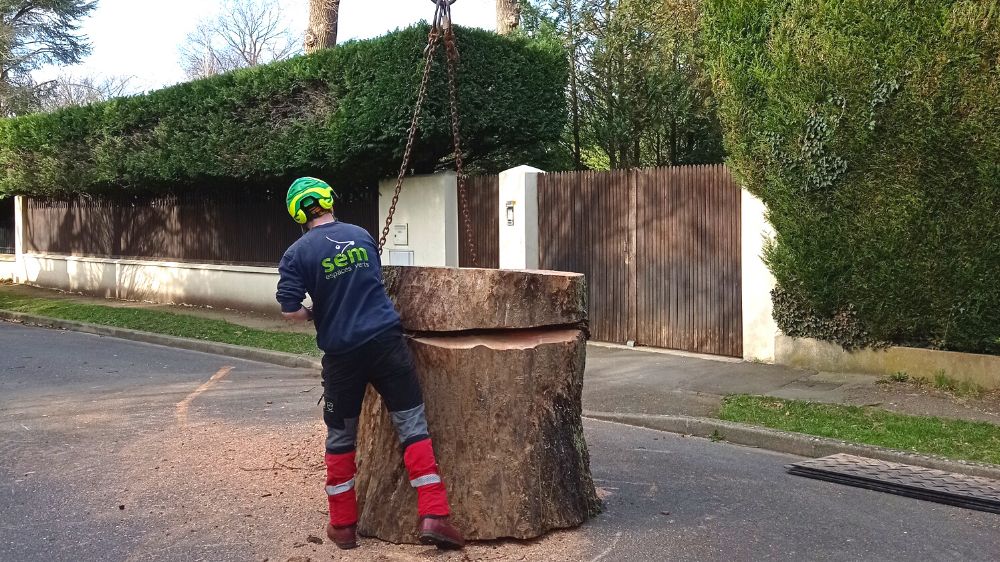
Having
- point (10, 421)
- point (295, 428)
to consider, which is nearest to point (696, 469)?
point (295, 428)

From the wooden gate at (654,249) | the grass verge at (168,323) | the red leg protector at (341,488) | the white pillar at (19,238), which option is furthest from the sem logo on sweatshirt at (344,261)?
the white pillar at (19,238)

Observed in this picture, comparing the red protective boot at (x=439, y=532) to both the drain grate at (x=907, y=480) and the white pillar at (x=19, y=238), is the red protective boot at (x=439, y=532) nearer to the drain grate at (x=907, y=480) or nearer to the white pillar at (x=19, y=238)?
the drain grate at (x=907, y=480)

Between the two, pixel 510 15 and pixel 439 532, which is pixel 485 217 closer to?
pixel 510 15

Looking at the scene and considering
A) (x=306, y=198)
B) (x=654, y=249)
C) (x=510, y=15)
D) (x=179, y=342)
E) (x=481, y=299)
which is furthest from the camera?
(x=510, y=15)

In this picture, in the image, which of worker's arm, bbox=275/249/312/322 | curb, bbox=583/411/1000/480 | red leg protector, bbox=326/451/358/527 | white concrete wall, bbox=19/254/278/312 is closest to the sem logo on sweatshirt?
worker's arm, bbox=275/249/312/322

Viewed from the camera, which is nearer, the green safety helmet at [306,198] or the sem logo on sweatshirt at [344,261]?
the sem logo on sweatshirt at [344,261]

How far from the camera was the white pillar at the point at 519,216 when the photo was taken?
12.4 meters

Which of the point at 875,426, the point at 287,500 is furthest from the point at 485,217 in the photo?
the point at 287,500

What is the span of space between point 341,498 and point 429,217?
9.22 m

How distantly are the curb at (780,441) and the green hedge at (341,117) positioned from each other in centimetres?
608

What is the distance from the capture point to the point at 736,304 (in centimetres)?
1035

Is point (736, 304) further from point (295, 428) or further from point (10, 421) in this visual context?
point (10, 421)

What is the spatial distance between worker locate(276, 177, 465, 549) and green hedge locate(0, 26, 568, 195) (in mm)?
8156

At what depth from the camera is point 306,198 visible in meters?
4.41
